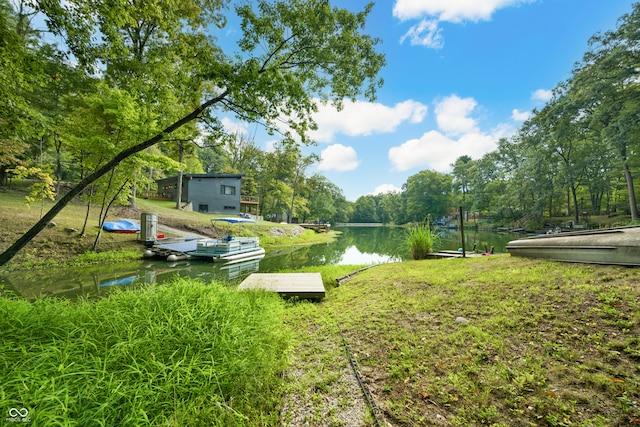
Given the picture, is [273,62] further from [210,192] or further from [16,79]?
[210,192]

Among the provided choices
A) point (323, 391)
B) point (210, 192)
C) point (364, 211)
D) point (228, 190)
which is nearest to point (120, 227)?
point (210, 192)

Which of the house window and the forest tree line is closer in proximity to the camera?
the forest tree line

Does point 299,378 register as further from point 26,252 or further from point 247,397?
point 26,252

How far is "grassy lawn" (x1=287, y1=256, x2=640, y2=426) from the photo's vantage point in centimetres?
170

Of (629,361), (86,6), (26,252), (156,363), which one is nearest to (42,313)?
(156,363)

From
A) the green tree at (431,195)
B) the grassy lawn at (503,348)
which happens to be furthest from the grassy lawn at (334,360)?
the green tree at (431,195)

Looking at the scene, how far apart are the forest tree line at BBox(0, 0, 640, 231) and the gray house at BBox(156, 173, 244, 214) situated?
274 centimetres

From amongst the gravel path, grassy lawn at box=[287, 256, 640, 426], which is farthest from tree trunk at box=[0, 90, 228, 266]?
the gravel path

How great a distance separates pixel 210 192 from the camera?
27.3 m

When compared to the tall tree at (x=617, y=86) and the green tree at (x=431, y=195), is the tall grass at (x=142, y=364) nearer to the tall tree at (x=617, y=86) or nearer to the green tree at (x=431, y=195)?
the tall tree at (x=617, y=86)

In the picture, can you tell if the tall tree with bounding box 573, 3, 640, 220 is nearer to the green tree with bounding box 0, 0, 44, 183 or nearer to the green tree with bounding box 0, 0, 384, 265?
the green tree with bounding box 0, 0, 384, 265

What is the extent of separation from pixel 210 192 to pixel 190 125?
75.2ft

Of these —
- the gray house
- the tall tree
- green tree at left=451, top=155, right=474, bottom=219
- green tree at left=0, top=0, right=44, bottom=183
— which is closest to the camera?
green tree at left=0, top=0, right=44, bottom=183

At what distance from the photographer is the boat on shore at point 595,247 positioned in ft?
11.1
